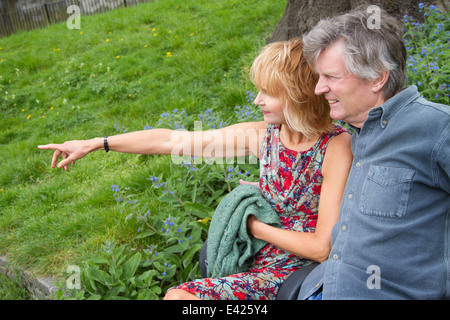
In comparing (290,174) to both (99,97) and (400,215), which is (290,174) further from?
(99,97)

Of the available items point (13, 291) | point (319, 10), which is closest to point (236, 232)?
point (13, 291)

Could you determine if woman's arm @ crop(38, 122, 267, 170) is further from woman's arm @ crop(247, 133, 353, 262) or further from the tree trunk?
the tree trunk

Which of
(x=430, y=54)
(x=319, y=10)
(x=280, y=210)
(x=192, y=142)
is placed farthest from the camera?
(x=319, y=10)

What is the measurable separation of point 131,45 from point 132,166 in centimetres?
345

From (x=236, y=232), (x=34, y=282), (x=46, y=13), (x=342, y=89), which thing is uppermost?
(x=46, y=13)

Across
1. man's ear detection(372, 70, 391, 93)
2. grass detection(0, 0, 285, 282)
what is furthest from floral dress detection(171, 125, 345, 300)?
grass detection(0, 0, 285, 282)

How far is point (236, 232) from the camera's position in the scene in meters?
2.11

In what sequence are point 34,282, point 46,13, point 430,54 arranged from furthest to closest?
point 46,13 → point 430,54 → point 34,282

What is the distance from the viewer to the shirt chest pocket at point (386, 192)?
169cm

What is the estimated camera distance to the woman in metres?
1.96

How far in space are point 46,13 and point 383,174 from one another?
10.9 m

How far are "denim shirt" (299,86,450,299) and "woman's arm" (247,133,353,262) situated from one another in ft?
0.41

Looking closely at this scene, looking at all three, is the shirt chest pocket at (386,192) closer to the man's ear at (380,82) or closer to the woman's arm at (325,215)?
the woman's arm at (325,215)
